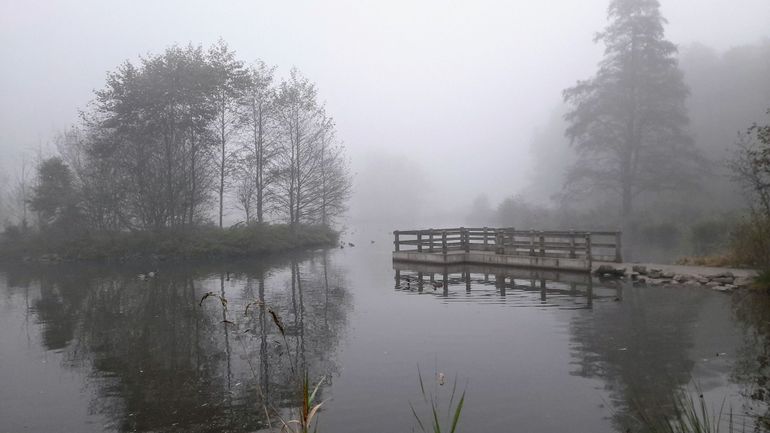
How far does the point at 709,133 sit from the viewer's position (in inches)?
1594

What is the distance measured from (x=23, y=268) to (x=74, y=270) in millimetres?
4863

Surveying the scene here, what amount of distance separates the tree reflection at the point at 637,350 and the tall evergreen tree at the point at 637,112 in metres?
22.0

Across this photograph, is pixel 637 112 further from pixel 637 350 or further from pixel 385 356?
pixel 385 356

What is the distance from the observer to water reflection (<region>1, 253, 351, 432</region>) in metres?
6.30

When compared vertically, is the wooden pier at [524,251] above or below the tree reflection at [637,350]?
above

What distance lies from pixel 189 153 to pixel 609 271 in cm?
2721

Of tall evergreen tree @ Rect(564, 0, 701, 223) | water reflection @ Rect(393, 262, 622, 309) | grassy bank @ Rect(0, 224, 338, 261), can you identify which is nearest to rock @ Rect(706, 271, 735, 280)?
water reflection @ Rect(393, 262, 622, 309)

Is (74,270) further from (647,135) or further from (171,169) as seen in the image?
(647,135)

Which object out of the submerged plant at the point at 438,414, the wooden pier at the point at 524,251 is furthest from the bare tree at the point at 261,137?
the submerged plant at the point at 438,414

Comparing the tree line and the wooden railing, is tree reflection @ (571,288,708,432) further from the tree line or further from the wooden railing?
the tree line

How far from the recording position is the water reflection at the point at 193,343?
6.30 m

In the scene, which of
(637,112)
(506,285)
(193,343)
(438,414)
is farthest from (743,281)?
(637,112)

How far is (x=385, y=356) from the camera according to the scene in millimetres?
8469

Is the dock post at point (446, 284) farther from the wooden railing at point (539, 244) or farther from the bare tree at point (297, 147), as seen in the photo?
the bare tree at point (297, 147)
